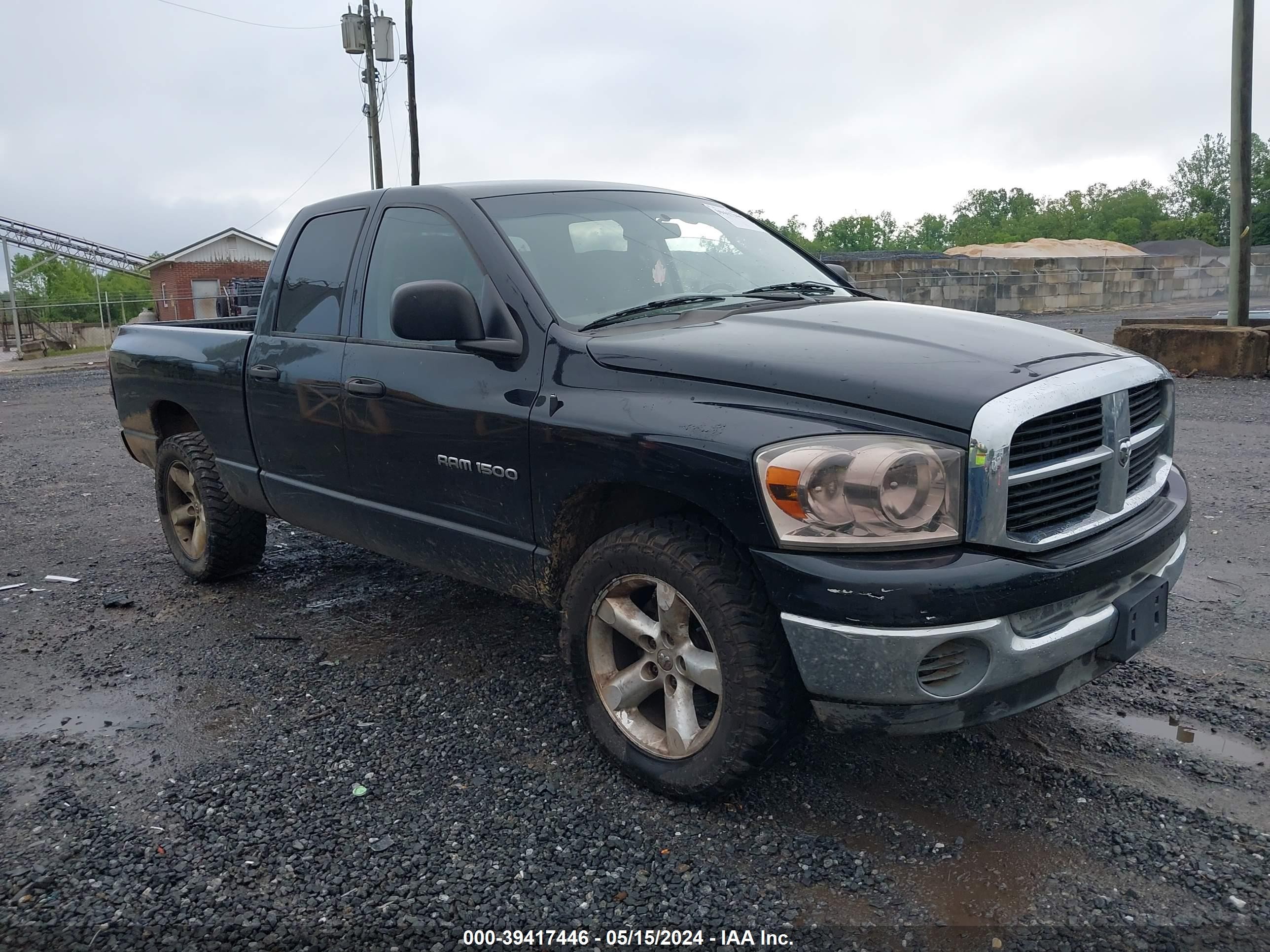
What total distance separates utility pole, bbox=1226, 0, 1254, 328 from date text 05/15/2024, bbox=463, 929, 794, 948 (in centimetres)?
1289

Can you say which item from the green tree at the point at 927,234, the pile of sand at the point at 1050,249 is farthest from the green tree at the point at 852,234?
the pile of sand at the point at 1050,249

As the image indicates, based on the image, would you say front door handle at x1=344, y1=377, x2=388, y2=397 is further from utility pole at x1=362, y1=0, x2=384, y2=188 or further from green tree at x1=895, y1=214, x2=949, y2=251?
green tree at x1=895, y1=214, x2=949, y2=251

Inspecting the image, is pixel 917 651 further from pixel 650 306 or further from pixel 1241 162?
pixel 1241 162

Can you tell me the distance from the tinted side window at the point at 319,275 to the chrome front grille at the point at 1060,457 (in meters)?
2.69

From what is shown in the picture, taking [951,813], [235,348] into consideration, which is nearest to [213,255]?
[235,348]

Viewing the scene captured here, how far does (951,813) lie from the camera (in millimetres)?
2947

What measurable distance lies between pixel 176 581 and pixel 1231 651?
4977mm

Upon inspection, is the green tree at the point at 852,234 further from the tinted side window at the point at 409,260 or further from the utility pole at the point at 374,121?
the tinted side window at the point at 409,260

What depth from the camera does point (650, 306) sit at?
3602 millimetres

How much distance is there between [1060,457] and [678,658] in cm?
117

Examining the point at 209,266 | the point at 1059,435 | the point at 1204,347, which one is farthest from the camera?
the point at 209,266

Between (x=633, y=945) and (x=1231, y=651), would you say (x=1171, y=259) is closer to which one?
(x=1231, y=651)

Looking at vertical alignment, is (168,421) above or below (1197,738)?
above

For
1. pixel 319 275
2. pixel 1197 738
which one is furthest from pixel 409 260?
pixel 1197 738
